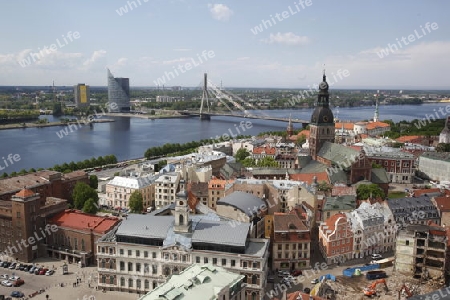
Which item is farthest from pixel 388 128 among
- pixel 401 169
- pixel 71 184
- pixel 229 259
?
pixel 229 259

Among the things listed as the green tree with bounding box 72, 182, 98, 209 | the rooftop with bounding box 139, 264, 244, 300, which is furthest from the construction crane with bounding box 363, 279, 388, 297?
the green tree with bounding box 72, 182, 98, 209

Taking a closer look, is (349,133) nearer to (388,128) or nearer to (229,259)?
(388,128)

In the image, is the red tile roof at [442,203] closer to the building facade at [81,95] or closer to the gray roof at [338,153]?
the gray roof at [338,153]

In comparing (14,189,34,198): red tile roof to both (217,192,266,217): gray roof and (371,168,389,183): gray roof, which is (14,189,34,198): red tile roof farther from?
(371,168,389,183): gray roof

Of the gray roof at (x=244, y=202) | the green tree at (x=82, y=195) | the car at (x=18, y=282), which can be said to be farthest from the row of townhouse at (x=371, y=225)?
the green tree at (x=82, y=195)

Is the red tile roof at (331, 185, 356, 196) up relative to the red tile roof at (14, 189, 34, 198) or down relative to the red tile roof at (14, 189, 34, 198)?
down
